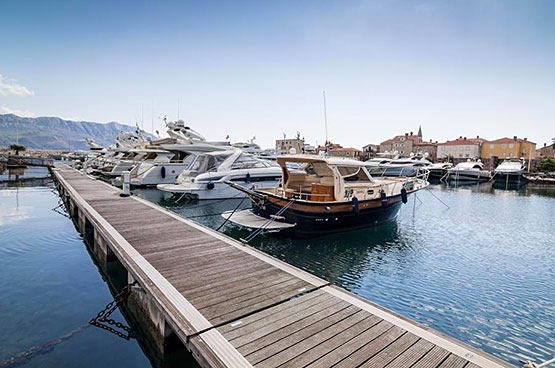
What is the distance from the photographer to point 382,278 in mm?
8680

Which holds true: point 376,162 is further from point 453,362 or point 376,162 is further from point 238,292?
point 453,362

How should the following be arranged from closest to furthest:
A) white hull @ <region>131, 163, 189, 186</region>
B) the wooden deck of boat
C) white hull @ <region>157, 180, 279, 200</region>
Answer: the wooden deck of boat, white hull @ <region>157, 180, 279, 200</region>, white hull @ <region>131, 163, 189, 186</region>

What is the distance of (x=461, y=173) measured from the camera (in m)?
45.2

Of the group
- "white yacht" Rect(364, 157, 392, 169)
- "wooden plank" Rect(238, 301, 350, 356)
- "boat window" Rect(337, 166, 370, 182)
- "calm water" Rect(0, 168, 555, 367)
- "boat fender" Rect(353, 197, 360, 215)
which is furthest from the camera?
"white yacht" Rect(364, 157, 392, 169)

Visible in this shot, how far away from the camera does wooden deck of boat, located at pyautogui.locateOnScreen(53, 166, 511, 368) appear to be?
3.58 metres

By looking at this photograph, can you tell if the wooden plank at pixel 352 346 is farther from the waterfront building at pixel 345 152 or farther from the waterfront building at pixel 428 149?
the waterfront building at pixel 428 149

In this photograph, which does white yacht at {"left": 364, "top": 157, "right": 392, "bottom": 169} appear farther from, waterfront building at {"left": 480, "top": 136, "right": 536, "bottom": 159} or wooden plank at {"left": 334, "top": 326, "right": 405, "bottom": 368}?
waterfront building at {"left": 480, "top": 136, "right": 536, "bottom": 159}

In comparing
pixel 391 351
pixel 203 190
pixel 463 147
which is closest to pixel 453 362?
pixel 391 351

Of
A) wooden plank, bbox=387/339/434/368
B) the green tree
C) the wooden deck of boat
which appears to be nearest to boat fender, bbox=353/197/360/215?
the wooden deck of boat

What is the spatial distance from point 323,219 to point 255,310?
749 centimetres

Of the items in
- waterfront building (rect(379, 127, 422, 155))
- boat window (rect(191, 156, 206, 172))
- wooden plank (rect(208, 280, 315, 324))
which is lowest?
wooden plank (rect(208, 280, 315, 324))

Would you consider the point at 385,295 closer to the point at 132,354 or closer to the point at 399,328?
the point at 399,328

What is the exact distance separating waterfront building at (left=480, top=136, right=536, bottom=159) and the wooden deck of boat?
286 feet

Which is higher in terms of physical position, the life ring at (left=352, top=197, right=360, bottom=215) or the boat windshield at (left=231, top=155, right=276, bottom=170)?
the boat windshield at (left=231, top=155, right=276, bottom=170)
